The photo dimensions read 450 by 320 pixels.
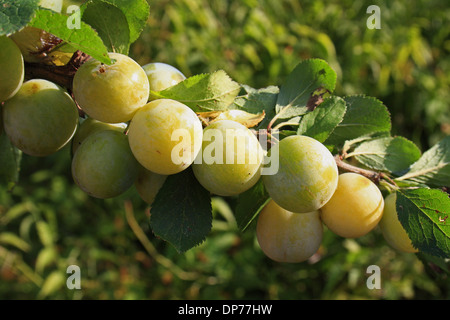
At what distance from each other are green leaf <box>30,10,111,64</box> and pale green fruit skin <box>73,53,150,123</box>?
26 mm

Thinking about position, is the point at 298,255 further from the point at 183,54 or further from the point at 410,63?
the point at 410,63

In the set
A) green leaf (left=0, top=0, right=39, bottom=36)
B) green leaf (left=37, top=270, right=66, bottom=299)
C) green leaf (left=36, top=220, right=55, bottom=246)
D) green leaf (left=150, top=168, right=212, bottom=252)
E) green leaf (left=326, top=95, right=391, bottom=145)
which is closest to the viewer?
green leaf (left=0, top=0, right=39, bottom=36)

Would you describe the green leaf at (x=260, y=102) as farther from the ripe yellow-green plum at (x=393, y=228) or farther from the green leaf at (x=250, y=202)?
the ripe yellow-green plum at (x=393, y=228)

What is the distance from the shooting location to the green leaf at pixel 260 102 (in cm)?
52

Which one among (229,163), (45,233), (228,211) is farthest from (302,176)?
(45,233)

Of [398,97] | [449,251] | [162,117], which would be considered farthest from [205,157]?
[398,97]

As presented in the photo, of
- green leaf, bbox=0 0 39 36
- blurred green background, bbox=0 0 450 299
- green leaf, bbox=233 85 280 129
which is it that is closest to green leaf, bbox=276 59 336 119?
green leaf, bbox=233 85 280 129

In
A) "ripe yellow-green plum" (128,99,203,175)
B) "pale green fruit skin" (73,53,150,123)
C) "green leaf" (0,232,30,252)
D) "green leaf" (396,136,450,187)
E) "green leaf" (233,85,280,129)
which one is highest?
"pale green fruit skin" (73,53,150,123)

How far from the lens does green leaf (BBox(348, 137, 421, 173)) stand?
0.57 m

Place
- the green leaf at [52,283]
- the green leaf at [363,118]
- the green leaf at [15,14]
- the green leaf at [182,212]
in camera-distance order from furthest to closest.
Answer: the green leaf at [52,283], the green leaf at [363,118], the green leaf at [182,212], the green leaf at [15,14]

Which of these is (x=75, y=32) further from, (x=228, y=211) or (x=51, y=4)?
(x=228, y=211)

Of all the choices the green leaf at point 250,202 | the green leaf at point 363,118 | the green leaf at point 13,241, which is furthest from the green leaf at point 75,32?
the green leaf at point 13,241

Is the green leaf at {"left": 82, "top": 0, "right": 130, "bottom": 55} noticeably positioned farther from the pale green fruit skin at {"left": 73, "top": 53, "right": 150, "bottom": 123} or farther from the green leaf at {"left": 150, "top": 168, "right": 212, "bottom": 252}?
the green leaf at {"left": 150, "top": 168, "right": 212, "bottom": 252}

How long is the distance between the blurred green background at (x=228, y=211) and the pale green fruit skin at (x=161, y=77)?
2.21 feet
